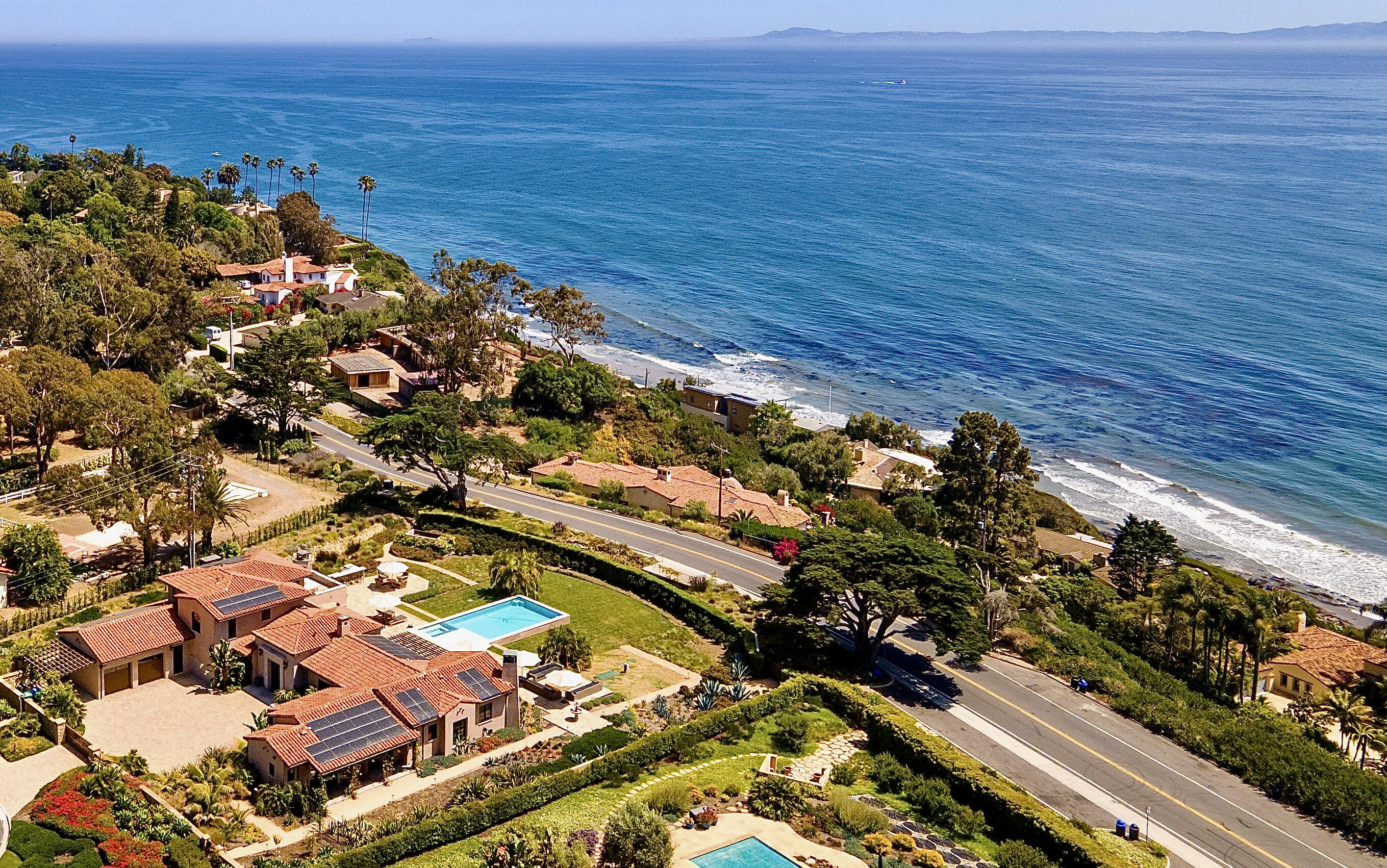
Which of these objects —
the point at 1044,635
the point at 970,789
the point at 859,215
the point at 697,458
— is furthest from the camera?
the point at 859,215

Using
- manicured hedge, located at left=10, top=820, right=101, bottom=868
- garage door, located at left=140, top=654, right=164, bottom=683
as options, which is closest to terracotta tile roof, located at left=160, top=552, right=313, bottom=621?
garage door, located at left=140, top=654, right=164, bottom=683

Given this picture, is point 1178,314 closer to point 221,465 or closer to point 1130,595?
point 1130,595

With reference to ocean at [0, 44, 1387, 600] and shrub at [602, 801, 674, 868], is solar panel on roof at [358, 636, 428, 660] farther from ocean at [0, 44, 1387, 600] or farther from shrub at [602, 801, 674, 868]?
ocean at [0, 44, 1387, 600]

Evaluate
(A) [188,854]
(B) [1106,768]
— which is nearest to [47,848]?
(A) [188,854]

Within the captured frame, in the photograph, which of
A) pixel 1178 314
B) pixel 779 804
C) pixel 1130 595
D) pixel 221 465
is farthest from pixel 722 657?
pixel 1178 314

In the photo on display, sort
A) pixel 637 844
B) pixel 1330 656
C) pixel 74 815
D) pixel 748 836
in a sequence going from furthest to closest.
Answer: pixel 1330 656 < pixel 748 836 < pixel 74 815 < pixel 637 844

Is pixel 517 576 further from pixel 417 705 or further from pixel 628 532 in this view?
pixel 417 705
